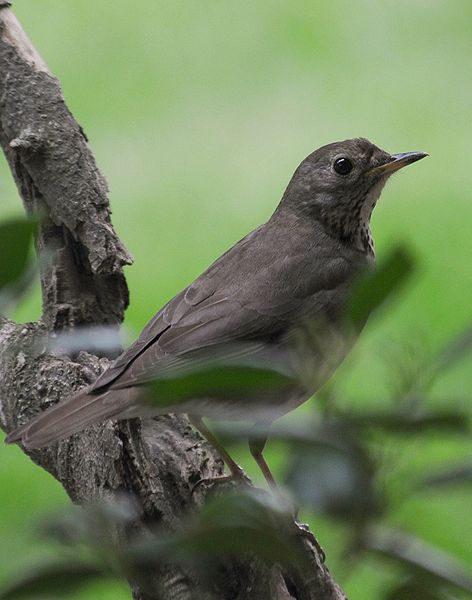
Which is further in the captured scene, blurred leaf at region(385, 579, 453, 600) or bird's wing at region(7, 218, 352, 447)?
bird's wing at region(7, 218, 352, 447)

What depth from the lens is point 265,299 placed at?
2.73m

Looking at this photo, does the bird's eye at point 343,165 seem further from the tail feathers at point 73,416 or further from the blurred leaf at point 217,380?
the blurred leaf at point 217,380

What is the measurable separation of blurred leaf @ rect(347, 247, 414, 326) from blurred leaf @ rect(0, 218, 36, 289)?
0.88 feet

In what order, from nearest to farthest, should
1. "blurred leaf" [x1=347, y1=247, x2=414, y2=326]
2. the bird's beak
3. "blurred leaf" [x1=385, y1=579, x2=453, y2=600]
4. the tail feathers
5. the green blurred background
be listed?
"blurred leaf" [x1=347, y1=247, x2=414, y2=326]
"blurred leaf" [x1=385, y1=579, x2=453, y2=600]
the tail feathers
the bird's beak
the green blurred background

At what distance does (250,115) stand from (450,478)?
623 cm

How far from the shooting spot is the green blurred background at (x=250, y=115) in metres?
5.78

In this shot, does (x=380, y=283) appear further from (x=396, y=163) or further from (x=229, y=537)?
(x=396, y=163)

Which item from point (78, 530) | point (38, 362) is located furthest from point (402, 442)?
point (38, 362)

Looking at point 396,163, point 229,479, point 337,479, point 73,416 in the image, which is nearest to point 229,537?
point 337,479

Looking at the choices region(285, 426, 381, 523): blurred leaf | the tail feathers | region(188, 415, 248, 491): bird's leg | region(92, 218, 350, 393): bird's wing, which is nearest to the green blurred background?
region(92, 218, 350, 393): bird's wing

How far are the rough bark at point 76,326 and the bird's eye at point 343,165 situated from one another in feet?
2.44

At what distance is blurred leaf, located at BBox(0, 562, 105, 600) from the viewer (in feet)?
2.70

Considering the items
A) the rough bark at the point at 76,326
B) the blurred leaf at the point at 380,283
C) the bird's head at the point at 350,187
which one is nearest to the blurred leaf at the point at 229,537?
the blurred leaf at the point at 380,283

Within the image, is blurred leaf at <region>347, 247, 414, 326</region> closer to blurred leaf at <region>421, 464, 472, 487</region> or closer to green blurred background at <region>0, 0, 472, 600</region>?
blurred leaf at <region>421, 464, 472, 487</region>
